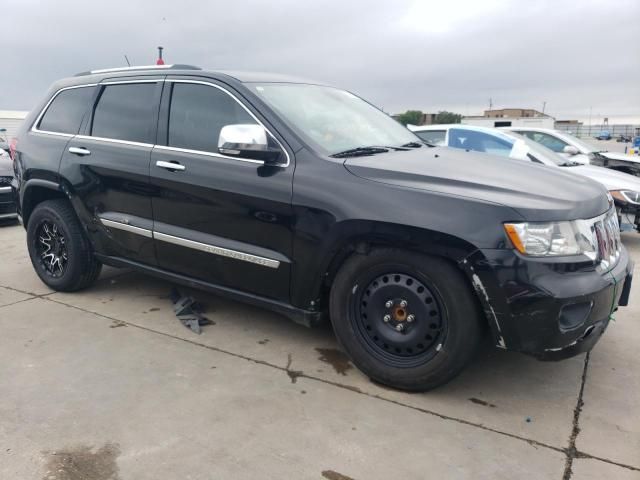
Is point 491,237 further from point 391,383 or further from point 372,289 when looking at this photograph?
point 391,383

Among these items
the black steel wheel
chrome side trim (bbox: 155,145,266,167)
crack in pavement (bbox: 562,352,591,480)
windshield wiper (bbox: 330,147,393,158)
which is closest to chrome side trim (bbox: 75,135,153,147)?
chrome side trim (bbox: 155,145,266,167)

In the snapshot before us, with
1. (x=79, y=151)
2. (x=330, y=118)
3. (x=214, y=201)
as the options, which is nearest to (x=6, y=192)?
(x=79, y=151)

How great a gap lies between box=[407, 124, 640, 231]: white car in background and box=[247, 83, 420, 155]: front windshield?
2.26m

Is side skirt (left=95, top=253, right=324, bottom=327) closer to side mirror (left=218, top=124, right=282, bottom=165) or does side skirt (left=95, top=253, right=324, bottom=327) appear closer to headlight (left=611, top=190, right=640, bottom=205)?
side mirror (left=218, top=124, right=282, bottom=165)

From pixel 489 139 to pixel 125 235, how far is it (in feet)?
17.2

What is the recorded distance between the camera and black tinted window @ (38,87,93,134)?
14.6 feet

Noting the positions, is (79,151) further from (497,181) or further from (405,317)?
(497,181)

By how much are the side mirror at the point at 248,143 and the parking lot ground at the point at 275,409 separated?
4.27 ft

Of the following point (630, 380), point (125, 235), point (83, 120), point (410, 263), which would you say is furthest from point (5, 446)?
point (630, 380)

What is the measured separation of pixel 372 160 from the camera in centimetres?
325

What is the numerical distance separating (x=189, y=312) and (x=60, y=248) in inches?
52.2

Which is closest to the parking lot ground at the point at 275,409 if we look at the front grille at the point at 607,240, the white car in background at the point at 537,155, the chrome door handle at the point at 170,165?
the front grille at the point at 607,240

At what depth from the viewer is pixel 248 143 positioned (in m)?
3.19

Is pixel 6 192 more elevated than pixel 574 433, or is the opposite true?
pixel 6 192
